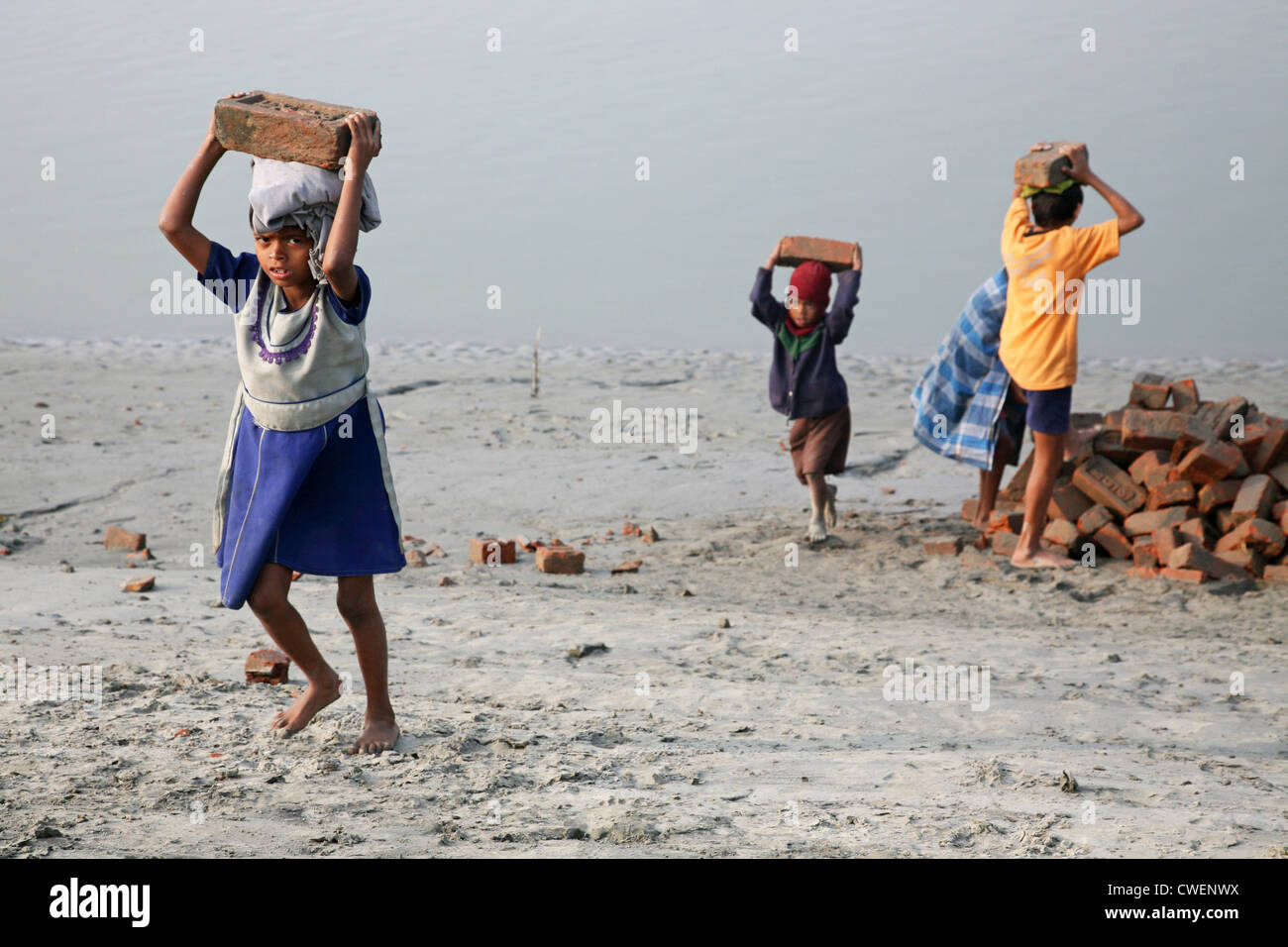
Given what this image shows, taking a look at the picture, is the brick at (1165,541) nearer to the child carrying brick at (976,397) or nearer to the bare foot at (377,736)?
the child carrying brick at (976,397)

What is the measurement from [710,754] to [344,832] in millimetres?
1254

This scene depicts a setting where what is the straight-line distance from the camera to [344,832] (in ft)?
10.1

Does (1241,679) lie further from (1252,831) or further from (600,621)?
(600,621)

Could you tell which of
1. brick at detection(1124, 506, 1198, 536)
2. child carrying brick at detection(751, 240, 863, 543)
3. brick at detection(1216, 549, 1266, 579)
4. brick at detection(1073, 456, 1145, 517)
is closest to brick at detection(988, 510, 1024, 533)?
brick at detection(1073, 456, 1145, 517)

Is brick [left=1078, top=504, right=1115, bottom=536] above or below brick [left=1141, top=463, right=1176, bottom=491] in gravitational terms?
below

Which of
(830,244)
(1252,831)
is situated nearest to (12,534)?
(830,244)

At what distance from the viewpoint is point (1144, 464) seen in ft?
23.6

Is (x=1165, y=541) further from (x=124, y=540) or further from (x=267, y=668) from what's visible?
(x=124, y=540)

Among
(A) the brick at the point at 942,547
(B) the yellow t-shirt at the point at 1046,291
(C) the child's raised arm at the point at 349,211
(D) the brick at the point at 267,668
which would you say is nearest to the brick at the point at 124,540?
(D) the brick at the point at 267,668

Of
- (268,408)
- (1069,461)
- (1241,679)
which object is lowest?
(1241,679)

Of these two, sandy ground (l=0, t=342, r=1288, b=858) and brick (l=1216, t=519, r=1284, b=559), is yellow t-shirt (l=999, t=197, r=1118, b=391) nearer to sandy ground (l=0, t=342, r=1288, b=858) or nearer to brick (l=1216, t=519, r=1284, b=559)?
sandy ground (l=0, t=342, r=1288, b=858)

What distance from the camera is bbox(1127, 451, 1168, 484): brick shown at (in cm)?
715

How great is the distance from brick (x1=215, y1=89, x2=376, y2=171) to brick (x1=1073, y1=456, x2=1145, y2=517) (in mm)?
5064

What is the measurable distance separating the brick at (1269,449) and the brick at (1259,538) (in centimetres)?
48
